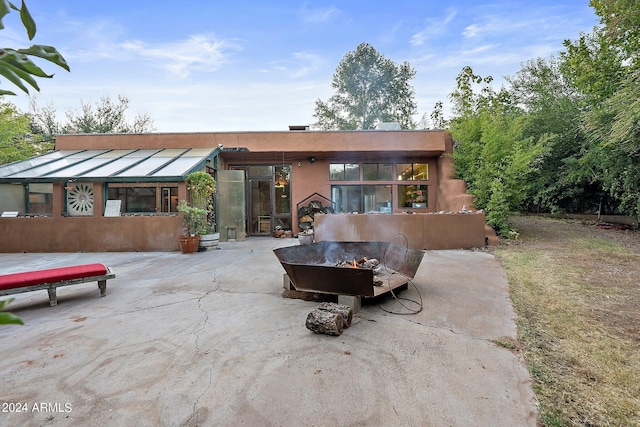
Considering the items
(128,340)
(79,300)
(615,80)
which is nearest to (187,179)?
(79,300)

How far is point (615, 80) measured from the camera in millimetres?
8688

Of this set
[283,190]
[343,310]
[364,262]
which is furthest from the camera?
[283,190]

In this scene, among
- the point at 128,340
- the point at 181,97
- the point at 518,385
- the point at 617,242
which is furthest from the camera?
the point at 181,97

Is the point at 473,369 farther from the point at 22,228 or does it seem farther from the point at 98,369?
the point at 22,228

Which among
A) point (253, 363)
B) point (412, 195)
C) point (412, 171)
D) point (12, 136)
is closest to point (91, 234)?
point (253, 363)

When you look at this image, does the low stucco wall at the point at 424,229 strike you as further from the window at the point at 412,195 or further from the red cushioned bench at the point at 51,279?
the red cushioned bench at the point at 51,279

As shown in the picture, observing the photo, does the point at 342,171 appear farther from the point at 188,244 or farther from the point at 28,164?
the point at 28,164

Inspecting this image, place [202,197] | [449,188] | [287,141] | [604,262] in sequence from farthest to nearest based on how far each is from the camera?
[287,141] → [449,188] → [202,197] → [604,262]

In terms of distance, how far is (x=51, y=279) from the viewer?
3508mm

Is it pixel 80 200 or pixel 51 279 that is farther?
pixel 80 200

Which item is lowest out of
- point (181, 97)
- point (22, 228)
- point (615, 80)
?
point (22, 228)

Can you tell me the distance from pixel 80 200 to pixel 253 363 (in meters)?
8.29

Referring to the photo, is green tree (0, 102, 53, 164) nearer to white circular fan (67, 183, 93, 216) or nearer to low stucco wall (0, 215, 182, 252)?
low stucco wall (0, 215, 182, 252)

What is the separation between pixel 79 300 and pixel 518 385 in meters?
4.73
